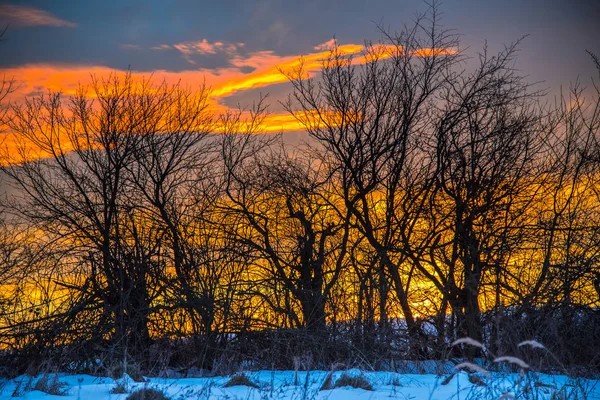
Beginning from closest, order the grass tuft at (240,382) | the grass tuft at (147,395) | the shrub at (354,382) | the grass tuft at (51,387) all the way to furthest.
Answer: the grass tuft at (147,395) < the grass tuft at (51,387) < the shrub at (354,382) < the grass tuft at (240,382)

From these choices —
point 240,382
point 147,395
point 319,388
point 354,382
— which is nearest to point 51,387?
point 147,395

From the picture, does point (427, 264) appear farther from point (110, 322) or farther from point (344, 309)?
point (110, 322)

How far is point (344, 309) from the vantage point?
11859 millimetres

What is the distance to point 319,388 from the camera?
5883 mm

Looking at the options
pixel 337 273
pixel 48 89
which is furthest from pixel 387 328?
pixel 48 89

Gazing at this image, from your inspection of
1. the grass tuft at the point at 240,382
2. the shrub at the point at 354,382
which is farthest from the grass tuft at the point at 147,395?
the shrub at the point at 354,382

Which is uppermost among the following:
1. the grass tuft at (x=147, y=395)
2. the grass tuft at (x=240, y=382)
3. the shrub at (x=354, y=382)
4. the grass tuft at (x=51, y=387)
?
the shrub at (x=354, y=382)

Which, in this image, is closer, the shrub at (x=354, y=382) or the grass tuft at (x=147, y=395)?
the grass tuft at (x=147, y=395)

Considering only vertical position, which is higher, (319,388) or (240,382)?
(319,388)

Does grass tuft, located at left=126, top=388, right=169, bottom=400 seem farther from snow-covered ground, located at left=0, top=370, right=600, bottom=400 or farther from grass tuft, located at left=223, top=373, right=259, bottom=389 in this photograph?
grass tuft, located at left=223, top=373, right=259, bottom=389

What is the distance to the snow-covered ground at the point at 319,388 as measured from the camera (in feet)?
18.5

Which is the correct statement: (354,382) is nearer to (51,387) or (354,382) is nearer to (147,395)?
(147,395)

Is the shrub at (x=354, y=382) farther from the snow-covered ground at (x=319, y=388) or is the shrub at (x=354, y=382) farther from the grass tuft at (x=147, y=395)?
the grass tuft at (x=147, y=395)

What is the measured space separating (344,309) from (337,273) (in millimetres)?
1481
